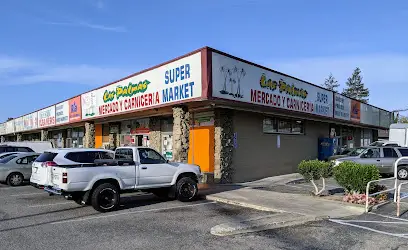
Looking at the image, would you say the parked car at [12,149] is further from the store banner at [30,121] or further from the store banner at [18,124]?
the store banner at [18,124]

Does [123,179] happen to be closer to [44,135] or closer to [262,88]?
[262,88]

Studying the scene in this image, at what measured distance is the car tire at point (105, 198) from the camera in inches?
387

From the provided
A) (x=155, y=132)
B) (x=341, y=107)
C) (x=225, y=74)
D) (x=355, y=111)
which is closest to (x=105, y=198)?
(x=225, y=74)

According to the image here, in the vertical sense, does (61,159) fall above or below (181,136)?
below

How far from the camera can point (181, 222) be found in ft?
28.4

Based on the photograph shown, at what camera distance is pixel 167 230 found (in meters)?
7.84

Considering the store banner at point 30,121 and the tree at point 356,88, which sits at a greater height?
the tree at point 356,88

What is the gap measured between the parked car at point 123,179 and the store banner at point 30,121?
29738 millimetres

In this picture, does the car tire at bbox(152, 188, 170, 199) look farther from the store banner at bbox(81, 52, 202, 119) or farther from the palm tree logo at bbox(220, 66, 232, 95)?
the palm tree logo at bbox(220, 66, 232, 95)

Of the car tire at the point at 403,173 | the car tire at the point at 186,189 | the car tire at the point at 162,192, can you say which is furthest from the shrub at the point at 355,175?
the car tire at the point at 403,173

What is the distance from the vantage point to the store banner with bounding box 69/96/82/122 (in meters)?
26.3

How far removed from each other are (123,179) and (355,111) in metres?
22.6

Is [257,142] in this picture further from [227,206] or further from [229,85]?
[227,206]

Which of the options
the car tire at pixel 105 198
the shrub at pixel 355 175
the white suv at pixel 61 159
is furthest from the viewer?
the shrub at pixel 355 175
